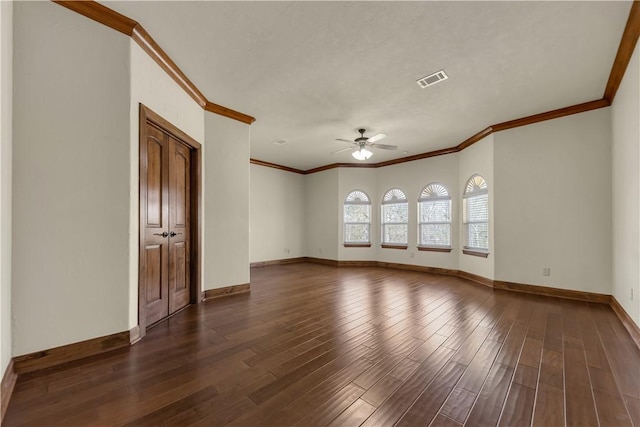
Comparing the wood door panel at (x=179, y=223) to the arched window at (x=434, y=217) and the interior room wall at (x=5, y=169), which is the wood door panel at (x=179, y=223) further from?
the arched window at (x=434, y=217)

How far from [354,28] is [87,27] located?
2.25 m

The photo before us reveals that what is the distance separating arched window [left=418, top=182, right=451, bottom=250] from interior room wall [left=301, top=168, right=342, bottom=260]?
2.20m

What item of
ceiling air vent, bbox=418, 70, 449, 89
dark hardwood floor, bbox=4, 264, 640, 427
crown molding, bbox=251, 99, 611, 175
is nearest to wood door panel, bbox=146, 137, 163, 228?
dark hardwood floor, bbox=4, 264, 640, 427

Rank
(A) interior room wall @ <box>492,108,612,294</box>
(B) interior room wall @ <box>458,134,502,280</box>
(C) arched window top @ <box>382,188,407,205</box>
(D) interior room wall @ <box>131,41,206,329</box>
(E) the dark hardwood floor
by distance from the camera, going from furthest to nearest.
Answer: (C) arched window top @ <box>382,188,407,205</box> → (B) interior room wall @ <box>458,134,502,280</box> → (A) interior room wall @ <box>492,108,612,294</box> → (D) interior room wall @ <box>131,41,206,329</box> → (E) the dark hardwood floor

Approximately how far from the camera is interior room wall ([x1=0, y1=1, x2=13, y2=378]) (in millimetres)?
1691

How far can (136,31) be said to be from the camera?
2.39m

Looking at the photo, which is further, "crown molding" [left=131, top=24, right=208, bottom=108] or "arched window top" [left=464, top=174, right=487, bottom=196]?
"arched window top" [left=464, top=174, right=487, bottom=196]

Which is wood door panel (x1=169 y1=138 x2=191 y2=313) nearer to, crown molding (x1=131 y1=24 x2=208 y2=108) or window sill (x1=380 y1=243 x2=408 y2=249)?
crown molding (x1=131 y1=24 x2=208 y2=108)

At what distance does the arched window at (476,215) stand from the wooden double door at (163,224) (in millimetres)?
5186

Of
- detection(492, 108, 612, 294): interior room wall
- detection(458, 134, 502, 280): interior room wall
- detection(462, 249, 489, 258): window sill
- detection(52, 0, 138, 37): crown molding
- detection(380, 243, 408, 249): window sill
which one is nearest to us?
detection(52, 0, 138, 37): crown molding

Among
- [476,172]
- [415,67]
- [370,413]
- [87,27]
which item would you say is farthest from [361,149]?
[370,413]

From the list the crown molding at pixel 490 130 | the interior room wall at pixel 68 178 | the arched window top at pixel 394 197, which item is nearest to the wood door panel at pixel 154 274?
the interior room wall at pixel 68 178

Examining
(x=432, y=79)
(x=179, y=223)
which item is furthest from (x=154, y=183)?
(x=432, y=79)

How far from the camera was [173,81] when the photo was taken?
3.08 m
